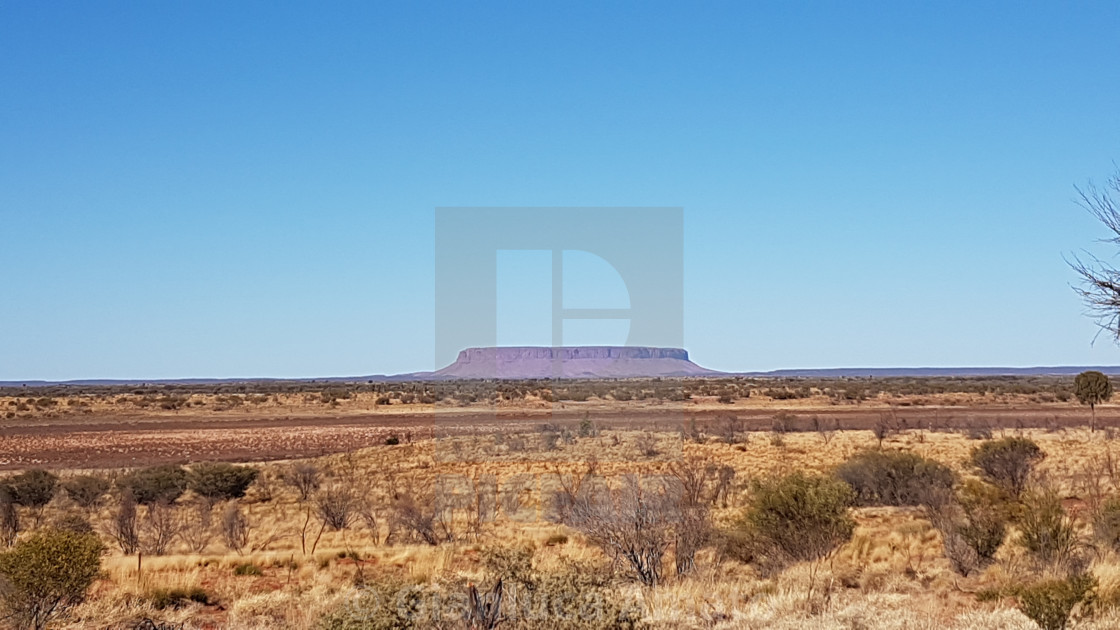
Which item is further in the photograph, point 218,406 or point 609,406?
point 218,406

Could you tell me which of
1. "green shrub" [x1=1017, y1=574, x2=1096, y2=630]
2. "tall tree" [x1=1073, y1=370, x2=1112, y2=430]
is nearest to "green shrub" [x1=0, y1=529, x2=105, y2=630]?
"green shrub" [x1=1017, y1=574, x2=1096, y2=630]

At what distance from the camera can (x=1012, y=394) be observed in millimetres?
70750

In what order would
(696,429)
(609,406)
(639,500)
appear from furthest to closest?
1. (609,406)
2. (696,429)
3. (639,500)

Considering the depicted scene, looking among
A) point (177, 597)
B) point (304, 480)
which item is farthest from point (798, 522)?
point (304, 480)

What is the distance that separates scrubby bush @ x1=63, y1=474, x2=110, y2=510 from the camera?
20922 mm

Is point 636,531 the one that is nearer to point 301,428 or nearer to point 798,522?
point 798,522

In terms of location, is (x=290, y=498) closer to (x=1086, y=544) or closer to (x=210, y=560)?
(x=210, y=560)

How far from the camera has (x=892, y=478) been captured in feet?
62.5

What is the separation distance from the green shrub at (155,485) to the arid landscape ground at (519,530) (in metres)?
0.28

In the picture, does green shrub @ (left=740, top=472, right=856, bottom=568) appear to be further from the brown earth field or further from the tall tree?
the tall tree

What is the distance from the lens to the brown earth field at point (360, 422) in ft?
115

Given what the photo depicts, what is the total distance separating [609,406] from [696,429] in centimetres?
1792

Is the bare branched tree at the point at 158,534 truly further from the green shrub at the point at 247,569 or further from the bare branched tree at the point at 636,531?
the bare branched tree at the point at 636,531

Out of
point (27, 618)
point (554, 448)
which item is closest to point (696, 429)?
point (554, 448)
